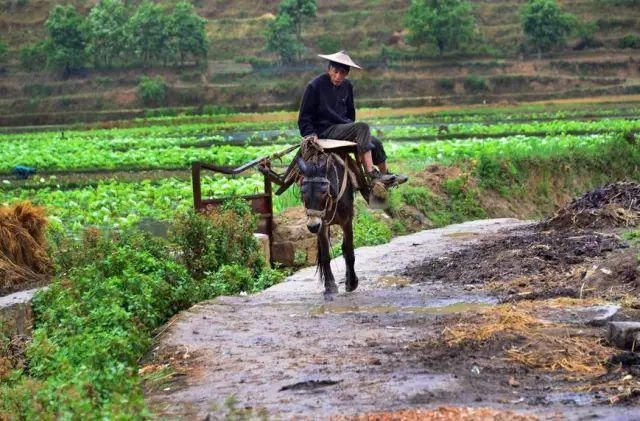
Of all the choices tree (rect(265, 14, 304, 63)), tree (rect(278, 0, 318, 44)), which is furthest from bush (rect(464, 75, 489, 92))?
tree (rect(278, 0, 318, 44))

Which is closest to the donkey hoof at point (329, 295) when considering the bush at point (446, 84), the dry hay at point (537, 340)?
the dry hay at point (537, 340)

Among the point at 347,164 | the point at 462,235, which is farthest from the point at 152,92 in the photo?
the point at 347,164

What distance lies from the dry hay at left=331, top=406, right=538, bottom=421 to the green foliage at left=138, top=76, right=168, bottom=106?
65.6 metres

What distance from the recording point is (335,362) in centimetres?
848

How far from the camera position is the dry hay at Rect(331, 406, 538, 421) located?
21.2 feet

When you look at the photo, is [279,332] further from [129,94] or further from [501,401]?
[129,94]

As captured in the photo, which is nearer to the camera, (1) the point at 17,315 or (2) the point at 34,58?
(1) the point at 17,315

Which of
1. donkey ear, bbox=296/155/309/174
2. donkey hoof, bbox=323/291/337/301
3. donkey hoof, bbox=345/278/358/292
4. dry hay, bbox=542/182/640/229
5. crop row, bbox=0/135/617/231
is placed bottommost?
crop row, bbox=0/135/617/231

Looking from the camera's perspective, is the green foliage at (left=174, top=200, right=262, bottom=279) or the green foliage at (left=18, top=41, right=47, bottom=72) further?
the green foliage at (left=18, top=41, right=47, bottom=72)

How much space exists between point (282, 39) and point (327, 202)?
217 feet

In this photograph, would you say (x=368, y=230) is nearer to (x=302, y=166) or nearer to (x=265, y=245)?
(x=265, y=245)

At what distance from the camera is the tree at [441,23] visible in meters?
74.4

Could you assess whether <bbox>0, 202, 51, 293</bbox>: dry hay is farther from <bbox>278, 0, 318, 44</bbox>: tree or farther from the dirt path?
<bbox>278, 0, 318, 44</bbox>: tree

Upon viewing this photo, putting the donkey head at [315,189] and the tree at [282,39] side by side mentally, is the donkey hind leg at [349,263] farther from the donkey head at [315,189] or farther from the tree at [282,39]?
the tree at [282,39]
